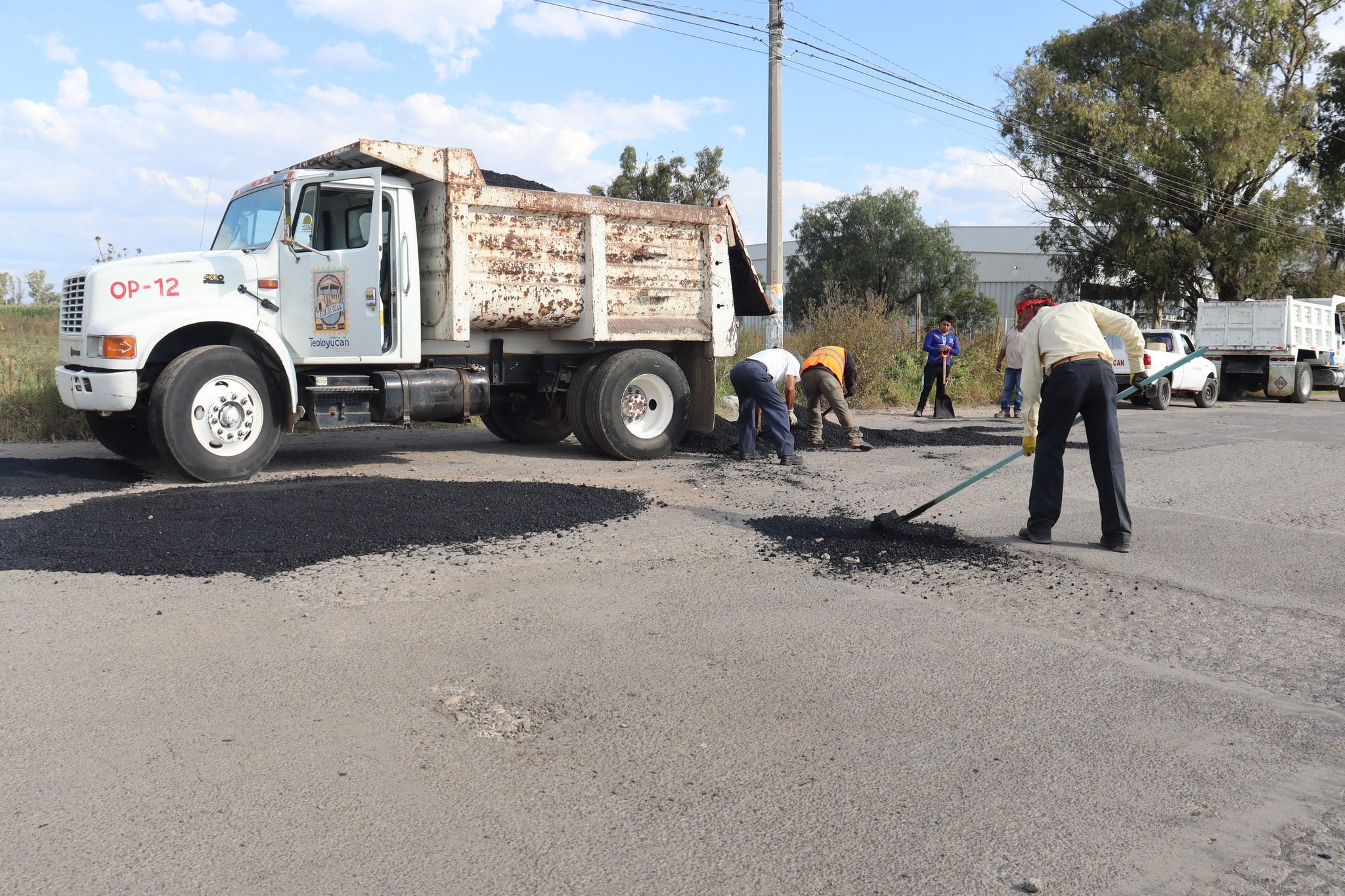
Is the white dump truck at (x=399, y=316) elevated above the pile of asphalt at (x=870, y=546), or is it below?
above

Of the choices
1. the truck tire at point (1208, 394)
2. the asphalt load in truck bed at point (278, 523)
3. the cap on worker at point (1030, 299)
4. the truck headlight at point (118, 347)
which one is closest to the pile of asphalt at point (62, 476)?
the asphalt load in truck bed at point (278, 523)

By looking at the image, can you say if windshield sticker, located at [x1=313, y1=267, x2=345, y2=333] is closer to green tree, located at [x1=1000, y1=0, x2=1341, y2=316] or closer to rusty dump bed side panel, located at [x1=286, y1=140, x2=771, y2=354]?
rusty dump bed side panel, located at [x1=286, y1=140, x2=771, y2=354]

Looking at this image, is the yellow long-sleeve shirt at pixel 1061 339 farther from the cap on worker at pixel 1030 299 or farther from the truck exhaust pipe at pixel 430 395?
the truck exhaust pipe at pixel 430 395

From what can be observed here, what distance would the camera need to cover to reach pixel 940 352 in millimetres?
16094

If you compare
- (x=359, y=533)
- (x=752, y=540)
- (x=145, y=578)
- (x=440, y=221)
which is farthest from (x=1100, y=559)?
(x=440, y=221)

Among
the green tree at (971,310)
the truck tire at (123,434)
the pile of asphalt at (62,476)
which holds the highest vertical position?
the green tree at (971,310)

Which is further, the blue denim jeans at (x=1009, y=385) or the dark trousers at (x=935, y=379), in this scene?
the dark trousers at (x=935, y=379)

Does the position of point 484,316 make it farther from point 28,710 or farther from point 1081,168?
point 1081,168

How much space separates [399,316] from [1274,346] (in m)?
21.3

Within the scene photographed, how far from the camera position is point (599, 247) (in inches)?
415

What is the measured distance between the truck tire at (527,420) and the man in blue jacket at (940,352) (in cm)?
653

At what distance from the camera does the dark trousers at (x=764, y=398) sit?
416 inches

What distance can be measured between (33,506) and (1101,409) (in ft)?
24.5

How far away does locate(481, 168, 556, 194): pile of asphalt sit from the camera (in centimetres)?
1077
